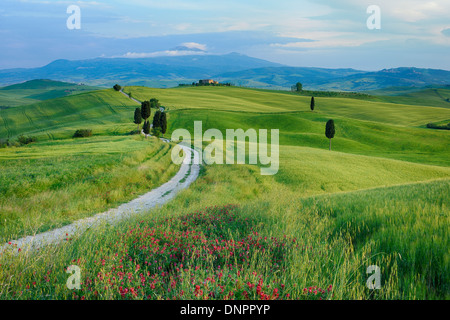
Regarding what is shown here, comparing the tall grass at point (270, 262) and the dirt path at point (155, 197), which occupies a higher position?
the tall grass at point (270, 262)

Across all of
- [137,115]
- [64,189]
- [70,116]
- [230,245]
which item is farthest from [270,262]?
[70,116]

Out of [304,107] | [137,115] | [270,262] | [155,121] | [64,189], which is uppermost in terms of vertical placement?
[304,107]

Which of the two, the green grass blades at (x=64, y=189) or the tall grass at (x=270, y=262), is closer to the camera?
the tall grass at (x=270, y=262)

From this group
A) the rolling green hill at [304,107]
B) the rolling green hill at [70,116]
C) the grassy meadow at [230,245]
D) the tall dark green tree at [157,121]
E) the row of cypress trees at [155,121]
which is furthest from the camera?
the rolling green hill at [304,107]

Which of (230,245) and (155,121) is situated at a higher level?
(155,121)

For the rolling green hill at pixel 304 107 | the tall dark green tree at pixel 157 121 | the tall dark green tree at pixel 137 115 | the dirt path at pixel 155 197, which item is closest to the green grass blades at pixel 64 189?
the dirt path at pixel 155 197

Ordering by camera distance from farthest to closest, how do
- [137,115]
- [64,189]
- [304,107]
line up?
1. [304,107]
2. [137,115]
3. [64,189]

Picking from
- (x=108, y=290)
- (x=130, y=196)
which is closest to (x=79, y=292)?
(x=108, y=290)

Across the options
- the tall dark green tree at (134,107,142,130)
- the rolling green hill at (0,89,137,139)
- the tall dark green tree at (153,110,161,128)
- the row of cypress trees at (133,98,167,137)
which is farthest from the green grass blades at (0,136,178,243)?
the rolling green hill at (0,89,137,139)

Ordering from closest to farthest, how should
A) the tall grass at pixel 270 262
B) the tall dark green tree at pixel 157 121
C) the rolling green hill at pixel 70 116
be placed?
the tall grass at pixel 270 262, the tall dark green tree at pixel 157 121, the rolling green hill at pixel 70 116

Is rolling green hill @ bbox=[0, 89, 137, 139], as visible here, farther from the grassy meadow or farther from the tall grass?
the tall grass

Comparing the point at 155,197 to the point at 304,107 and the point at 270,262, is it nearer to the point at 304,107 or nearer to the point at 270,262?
the point at 270,262

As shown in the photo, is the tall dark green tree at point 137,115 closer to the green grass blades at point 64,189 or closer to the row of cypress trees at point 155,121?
the row of cypress trees at point 155,121

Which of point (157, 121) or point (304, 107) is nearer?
point (157, 121)
